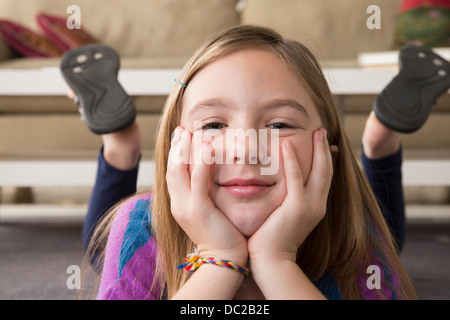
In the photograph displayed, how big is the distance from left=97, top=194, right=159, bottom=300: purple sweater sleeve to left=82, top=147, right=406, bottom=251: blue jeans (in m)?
0.35

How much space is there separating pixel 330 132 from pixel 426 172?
87 centimetres

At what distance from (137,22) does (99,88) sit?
4.77 ft

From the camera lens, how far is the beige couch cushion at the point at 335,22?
7.98ft

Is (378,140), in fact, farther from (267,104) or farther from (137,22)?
(137,22)

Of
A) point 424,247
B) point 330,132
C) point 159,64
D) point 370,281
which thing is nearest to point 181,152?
point 330,132

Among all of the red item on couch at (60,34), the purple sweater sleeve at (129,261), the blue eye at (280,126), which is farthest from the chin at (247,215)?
the red item on couch at (60,34)

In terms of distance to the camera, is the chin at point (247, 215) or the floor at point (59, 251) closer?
the chin at point (247, 215)

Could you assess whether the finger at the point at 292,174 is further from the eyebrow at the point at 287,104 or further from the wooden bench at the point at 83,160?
the wooden bench at the point at 83,160

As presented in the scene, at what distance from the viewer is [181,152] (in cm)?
69

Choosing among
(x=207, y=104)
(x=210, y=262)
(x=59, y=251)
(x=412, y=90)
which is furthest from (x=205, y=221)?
(x=59, y=251)

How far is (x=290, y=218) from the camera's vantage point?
0.64 meters

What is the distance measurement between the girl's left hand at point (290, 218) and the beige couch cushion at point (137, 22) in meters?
1.94

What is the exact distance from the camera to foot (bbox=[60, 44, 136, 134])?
1119 millimetres
